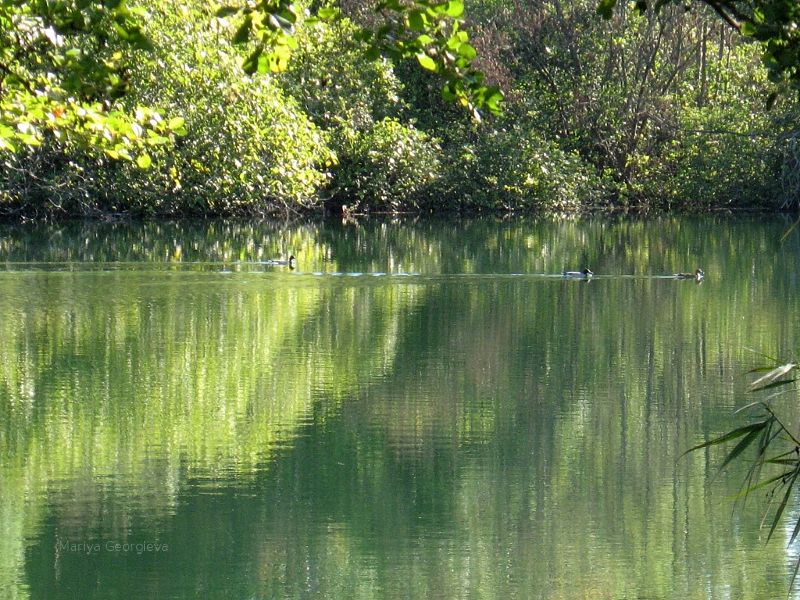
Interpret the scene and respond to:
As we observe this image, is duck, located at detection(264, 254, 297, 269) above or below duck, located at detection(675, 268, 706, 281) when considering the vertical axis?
above

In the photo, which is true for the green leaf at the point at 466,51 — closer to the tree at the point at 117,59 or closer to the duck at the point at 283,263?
the tree at the point at 117,59

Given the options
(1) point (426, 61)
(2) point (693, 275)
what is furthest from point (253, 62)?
(2) point (693, 275)

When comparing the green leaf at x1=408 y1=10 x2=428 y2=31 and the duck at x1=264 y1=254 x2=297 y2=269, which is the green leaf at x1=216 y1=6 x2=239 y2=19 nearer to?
the green leaf at x1=408 y1=10 x2=428 y2=31

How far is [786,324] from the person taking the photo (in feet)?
46.9

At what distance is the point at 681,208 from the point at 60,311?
82.2 ft

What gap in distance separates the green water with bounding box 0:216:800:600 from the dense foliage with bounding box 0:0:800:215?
9003 mm

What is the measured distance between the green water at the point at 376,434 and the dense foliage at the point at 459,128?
29.5 ft

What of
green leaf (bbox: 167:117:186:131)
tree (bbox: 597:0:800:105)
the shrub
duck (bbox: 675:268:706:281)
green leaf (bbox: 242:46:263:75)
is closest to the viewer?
tree (bbox: 597:0:800:105)

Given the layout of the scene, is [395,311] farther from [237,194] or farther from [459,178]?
[459,178]

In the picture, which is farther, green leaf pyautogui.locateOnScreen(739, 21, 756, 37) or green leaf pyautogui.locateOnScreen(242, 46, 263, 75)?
green leaf pyautogui.locateOnScreen(242, 46, 263, 75)

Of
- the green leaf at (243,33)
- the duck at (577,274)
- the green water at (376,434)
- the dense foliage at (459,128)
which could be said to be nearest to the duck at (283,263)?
the green water at (376,434)

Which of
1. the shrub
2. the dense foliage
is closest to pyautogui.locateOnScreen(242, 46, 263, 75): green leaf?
the dense foliage

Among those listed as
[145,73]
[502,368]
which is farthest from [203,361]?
[145,73]

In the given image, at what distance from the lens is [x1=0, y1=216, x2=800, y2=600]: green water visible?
6531mm
